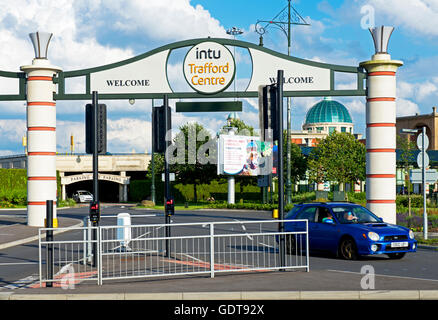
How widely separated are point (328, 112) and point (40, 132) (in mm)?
132126

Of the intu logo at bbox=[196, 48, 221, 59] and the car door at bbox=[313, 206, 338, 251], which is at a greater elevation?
the intu logo at bbox=[196, 48, 221, 59]

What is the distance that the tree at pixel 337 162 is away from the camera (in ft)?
208

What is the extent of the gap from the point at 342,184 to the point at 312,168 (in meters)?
5.76

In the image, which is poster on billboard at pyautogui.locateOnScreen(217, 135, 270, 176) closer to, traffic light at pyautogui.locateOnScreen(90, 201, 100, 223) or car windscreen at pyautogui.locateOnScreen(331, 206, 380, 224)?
car windscreen at pyautogui.locateOnScreen(331, 206, 380, 224)

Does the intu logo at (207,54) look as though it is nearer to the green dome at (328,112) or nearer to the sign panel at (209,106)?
the sign panel at (209,106)

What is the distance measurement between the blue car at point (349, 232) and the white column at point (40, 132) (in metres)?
11.0

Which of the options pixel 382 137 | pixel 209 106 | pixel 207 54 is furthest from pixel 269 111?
pixel 207 54

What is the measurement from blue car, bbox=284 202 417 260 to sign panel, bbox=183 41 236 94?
7.89 meters

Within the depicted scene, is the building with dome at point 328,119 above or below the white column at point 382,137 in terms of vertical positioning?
above

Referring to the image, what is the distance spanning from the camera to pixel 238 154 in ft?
185

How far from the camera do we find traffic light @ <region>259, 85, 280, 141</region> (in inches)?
531

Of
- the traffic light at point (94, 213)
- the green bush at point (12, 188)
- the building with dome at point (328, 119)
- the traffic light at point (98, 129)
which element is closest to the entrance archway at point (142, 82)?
the traffic light at point (98, 129)

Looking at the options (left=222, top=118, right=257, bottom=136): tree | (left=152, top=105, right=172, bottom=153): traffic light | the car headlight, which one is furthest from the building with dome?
the car headlight

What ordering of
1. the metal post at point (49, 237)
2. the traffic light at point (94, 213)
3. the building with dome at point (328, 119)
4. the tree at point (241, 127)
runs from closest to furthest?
the metal post at point (49, 237)
the traffic light at point (94, 213)
the tree at point (241, 127)
the building with dome at point (328, 119)
